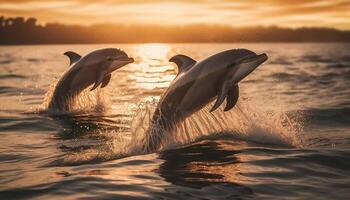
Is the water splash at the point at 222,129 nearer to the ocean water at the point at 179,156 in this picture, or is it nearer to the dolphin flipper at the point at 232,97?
the ocean water at the point at 179,156

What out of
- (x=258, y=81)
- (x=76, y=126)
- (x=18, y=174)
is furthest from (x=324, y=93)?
(x=18, y=174)

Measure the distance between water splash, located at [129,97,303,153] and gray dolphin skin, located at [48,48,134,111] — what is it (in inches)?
142

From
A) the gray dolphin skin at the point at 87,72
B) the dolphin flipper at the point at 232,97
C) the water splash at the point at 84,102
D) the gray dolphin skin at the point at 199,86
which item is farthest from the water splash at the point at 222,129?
the water splash at the point at 84,102

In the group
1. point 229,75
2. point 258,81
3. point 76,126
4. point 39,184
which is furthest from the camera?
point 258,81

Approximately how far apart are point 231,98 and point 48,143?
167 inches

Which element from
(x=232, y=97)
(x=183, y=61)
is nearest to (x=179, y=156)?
(x=232, y=97)

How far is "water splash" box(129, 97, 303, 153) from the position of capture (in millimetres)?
10289

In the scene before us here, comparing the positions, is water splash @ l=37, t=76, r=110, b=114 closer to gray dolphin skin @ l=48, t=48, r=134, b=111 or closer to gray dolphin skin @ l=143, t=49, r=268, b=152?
gray dolphin skin @ l=48, t=48, r=134, b=111

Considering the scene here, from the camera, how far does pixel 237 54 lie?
32.1 ft

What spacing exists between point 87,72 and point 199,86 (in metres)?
5.59

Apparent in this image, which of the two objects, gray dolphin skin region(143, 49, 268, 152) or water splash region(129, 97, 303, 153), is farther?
water splash region(129, 97, 303, 153)

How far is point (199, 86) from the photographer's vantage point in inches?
387

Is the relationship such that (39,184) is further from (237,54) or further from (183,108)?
(237,54)

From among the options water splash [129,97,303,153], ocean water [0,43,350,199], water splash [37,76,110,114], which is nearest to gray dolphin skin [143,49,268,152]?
water splash [129,97,303,153]
